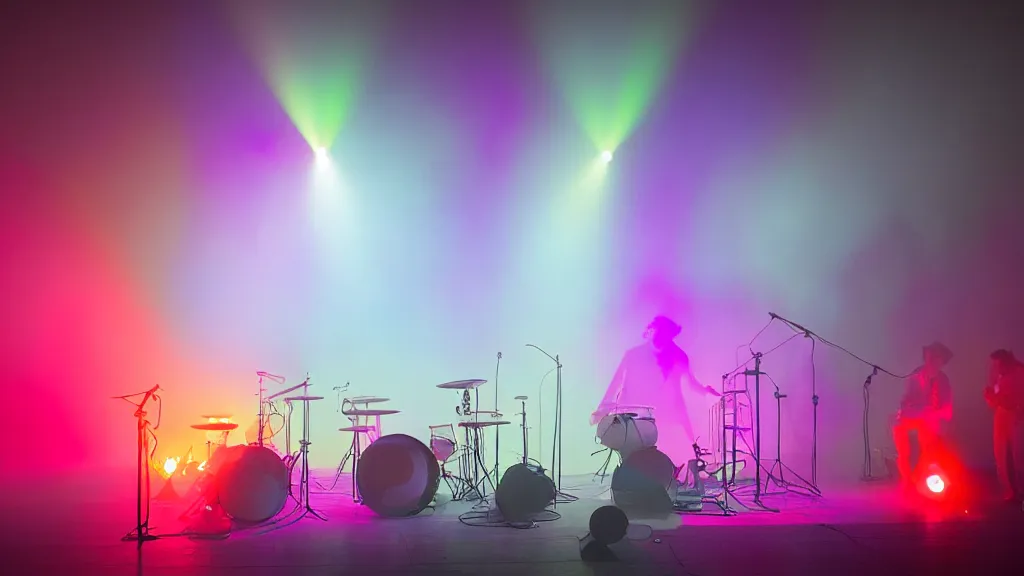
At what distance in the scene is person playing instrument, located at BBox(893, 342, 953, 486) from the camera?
7566 millimetres

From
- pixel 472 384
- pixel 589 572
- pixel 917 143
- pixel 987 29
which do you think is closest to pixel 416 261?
pixel 472 384

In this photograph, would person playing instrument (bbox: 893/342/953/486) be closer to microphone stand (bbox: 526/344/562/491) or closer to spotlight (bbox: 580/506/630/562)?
microphone stand (bbox: 526/344/562/491)

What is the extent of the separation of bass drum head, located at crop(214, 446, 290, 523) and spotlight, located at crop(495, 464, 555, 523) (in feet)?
5.70

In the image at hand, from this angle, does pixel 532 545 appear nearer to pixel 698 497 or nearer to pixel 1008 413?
pixel 698 497

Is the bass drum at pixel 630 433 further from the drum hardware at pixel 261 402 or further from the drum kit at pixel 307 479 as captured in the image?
the drum hardware at pixel 261 402

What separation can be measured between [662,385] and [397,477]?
3.06 m

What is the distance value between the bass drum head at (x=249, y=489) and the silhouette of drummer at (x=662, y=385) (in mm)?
3183

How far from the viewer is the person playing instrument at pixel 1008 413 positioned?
22.2 feet

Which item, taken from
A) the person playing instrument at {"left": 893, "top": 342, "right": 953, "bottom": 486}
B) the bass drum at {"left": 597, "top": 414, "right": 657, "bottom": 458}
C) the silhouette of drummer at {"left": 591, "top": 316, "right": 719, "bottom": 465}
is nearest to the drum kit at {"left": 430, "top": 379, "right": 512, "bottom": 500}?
the bass drum at {"left": 597, "top": 414, "right": 657, "bottom": 458}

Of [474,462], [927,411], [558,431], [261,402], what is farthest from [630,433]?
[261,402]

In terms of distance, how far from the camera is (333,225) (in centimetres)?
920

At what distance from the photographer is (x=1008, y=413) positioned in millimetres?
6879

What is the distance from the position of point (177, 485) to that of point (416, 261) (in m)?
3.52

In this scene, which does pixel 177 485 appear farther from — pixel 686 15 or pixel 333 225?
pixel 686 15
